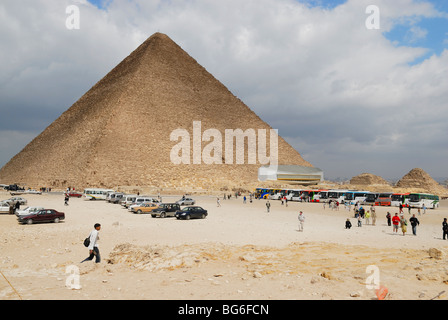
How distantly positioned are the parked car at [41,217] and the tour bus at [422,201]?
133ft

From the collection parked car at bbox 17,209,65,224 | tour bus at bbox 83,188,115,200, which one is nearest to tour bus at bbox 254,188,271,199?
tour bus at bbox 83,188,115,200

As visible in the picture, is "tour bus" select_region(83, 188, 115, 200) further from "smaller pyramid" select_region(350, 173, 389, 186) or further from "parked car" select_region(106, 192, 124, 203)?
"smaller pyramid" select_region(350, 173, 389, 186)

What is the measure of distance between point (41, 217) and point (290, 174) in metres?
66.1

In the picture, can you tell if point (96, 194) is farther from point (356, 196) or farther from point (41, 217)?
point (356, 196)

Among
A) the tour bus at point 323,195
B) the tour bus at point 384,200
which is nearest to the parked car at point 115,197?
the tour bus at point 323,195

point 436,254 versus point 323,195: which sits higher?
point 323,195

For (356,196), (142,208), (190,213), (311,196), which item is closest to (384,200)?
(356,196)

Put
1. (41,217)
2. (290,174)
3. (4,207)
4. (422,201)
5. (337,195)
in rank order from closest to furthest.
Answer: (41,217) < (4,207) < (422,201) < (337,195) < (290,174)

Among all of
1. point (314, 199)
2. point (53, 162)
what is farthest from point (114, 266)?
point (53, 162)

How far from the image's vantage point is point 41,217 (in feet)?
72.6

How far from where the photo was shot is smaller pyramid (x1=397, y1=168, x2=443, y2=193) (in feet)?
282

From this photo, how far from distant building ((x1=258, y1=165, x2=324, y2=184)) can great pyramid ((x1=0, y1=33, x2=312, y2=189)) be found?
9.78 ft
